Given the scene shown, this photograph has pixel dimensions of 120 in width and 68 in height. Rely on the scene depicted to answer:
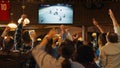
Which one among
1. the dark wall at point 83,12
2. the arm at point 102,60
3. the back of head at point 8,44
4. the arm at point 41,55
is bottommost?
the dark wall at point 83,12

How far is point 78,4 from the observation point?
15.7 m

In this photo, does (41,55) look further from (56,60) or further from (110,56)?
(110,56)

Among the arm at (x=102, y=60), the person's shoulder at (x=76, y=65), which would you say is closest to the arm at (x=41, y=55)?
the person's shoulder at (x=76, y=65)

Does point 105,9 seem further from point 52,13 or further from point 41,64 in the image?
point 41,64

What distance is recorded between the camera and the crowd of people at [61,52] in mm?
3592

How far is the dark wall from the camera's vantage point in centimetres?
1548

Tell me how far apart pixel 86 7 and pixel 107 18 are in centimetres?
95

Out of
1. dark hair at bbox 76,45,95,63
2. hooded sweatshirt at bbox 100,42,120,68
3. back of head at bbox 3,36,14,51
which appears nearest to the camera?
dark hair at bbox 76,45,95,63

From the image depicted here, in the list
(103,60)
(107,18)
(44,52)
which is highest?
(44,52)

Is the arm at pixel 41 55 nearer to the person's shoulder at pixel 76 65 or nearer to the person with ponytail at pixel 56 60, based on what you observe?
the person with ponytail at pixel 56 60

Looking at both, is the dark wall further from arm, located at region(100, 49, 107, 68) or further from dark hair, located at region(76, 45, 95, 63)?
dark hair, located at region(76, 45, 95, 63)

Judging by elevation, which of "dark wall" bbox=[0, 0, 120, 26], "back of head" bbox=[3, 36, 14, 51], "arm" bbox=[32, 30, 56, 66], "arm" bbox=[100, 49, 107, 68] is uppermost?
"arm" bbox=[32, 30, 56, 66]

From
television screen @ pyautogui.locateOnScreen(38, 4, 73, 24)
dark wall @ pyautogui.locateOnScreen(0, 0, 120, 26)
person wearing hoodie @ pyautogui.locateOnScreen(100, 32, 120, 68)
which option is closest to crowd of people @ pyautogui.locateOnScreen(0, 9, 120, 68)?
person wearing hoodie @ pyautogui.locateOnScreen(100, 32, 120, 68)

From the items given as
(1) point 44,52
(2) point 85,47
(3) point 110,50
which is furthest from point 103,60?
(1) point 44,52
